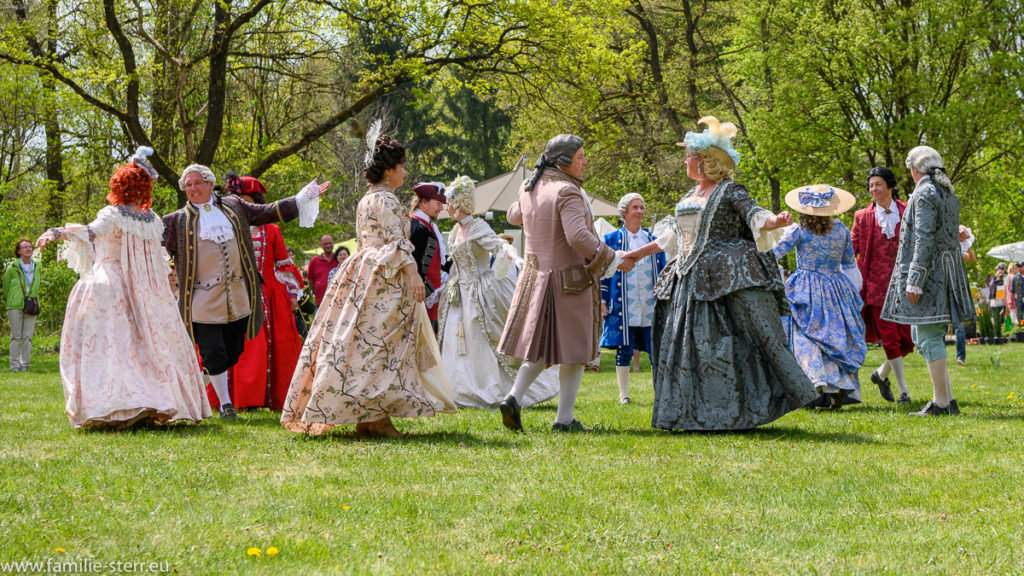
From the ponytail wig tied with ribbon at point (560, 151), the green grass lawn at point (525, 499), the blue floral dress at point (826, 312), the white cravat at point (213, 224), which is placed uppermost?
the ponytail wig tied with ribbon at point (560, 151)

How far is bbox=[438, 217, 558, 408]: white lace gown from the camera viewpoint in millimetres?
8359

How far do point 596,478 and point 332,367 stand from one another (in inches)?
Result: 74.6

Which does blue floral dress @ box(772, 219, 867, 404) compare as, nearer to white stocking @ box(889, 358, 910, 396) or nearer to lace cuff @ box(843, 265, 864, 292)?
lace cuff @ box(843, 265, 864, 292)

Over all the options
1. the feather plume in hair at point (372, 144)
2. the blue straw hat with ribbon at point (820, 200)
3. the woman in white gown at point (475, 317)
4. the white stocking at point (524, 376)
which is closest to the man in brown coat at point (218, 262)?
the feather plume in hair at point (372, 144)

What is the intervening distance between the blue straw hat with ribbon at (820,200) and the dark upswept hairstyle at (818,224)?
0.16 meters

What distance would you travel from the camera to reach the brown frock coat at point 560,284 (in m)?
6.08

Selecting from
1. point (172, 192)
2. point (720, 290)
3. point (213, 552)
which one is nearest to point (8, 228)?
point (172, 192)

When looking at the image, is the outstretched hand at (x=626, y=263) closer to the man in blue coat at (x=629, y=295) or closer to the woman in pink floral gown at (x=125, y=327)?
the man in blue coat at (x=629, y=295)

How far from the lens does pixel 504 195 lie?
1647 cm

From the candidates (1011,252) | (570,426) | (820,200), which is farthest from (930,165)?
(1011,252)

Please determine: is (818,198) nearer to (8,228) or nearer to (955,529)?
(955,529)

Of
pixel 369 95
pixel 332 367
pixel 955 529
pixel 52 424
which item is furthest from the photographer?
pixel 369 95

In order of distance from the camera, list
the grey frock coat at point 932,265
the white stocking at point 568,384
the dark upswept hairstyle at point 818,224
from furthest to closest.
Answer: the dark upswept hairstyle at point 818,224 → the grey frock coat at point 932,265 → the white stocking at point 568,384

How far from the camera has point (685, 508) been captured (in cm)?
389
